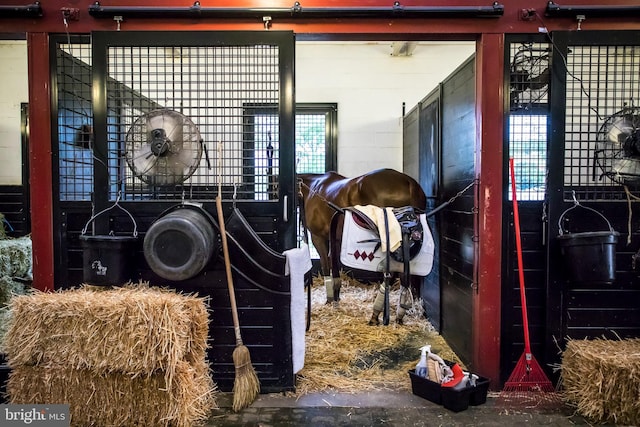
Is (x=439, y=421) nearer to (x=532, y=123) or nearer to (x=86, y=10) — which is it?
(x=532, y=123)

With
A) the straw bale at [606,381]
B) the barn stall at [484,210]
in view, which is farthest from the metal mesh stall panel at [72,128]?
the straw bale at [606,381]

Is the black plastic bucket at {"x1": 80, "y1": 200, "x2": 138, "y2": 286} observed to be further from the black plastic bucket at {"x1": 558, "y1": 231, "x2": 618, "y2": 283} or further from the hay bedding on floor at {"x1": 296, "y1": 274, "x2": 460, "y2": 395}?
the black plastic bucket at {"x1": 558, "y1": 231, "x2": 618, "y2": 283}

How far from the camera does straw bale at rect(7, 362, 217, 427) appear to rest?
2.11 m

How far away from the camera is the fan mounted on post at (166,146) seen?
2.57 metres

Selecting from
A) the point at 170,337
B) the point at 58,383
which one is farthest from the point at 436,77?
the point at 58,383

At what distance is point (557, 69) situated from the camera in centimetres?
260

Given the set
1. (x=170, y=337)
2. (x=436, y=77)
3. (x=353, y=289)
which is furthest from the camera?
(x=436, y=77)

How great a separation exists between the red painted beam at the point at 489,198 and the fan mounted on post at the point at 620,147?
66 centimetres

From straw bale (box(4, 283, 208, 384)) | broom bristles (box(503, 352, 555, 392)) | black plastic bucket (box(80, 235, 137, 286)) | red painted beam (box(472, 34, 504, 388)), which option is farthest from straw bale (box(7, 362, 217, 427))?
broom bristles (box(503, 352, 555, 392))

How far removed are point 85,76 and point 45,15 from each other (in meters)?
0.52

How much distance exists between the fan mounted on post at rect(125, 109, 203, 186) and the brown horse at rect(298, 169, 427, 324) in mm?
1420

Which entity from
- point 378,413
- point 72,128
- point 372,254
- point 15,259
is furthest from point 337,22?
point 15,259

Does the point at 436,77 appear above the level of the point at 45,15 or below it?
above

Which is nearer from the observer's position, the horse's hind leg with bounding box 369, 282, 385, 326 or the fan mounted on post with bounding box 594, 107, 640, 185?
the fan mounted on post with bounding box 594, 107, 640, 185
